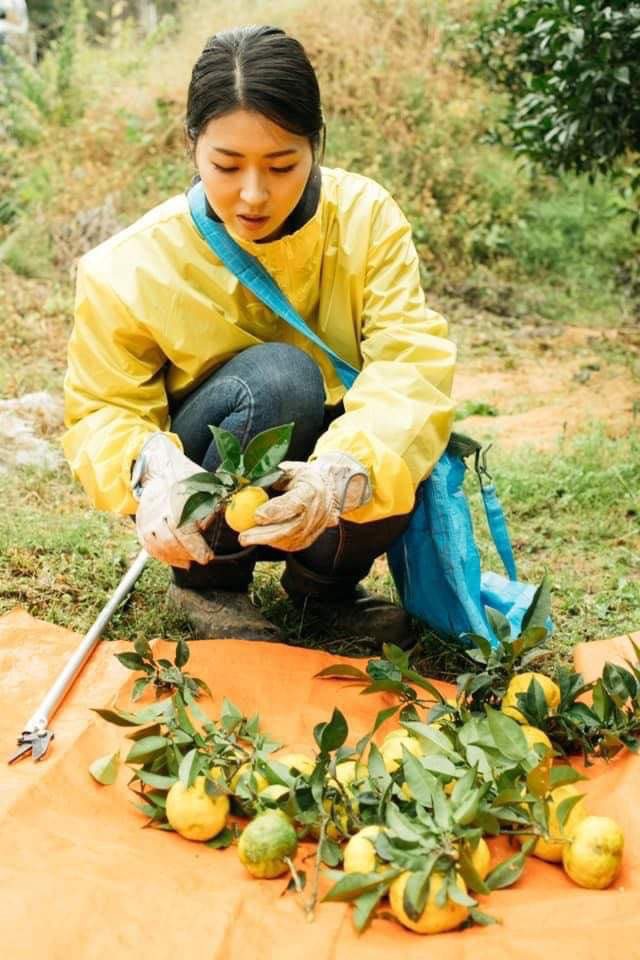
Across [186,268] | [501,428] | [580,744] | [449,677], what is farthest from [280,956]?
[501,428]

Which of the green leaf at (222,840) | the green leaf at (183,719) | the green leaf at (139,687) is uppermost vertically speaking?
the green leaf at (183,719)

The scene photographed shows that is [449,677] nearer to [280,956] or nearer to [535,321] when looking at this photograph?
[280,956]

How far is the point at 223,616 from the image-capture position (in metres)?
2.58

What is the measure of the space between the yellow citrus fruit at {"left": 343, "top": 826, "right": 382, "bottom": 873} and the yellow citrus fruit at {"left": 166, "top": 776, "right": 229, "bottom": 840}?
0.79 feet

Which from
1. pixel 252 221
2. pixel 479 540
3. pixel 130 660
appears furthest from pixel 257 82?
pixel 479 540

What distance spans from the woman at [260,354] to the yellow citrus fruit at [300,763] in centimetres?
38

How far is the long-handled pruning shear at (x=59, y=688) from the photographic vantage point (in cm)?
206

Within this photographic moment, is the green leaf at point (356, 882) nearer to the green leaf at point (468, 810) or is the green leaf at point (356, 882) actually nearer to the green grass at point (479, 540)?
the green leaf at point (468, 810)

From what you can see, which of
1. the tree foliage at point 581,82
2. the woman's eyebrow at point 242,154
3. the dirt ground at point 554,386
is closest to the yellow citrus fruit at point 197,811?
the woman's eyebrow at point 242,154

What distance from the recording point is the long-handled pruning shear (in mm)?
2057

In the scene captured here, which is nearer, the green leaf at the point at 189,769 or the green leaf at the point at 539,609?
the green leaf at the point at 189,769

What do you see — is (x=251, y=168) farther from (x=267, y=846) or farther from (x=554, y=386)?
(x=554, y=386)

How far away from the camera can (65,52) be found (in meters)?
8.34

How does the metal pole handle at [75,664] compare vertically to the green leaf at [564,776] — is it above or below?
below
